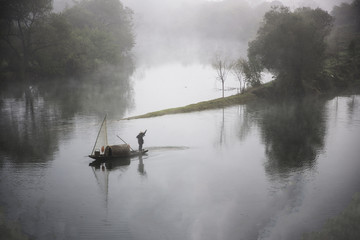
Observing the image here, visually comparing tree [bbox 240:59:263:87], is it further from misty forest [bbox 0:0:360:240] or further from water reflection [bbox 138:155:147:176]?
water reflection [bbox 138:155:147:176]

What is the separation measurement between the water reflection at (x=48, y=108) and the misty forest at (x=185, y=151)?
23 cm

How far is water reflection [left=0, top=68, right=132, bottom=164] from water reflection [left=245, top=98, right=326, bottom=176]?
20834 mm

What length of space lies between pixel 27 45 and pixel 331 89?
7290cm

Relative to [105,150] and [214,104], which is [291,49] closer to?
[214,104]

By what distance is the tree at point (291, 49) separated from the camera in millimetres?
65188

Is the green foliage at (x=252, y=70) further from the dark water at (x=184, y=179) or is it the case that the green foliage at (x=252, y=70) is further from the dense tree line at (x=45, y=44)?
the dense tree line at (x=45, y=44)

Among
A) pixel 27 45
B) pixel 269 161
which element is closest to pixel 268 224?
pixel 269 161

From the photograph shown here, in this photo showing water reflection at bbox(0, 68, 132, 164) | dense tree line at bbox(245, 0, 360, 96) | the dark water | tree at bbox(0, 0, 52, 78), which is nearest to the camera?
the dark water

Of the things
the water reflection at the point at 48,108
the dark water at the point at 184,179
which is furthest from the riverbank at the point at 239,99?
the dark water at the point at 184,179

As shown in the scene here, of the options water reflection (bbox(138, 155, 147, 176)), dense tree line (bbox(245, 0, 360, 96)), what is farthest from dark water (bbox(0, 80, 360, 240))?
dense tree line (bbox(245, 0, 360, 96))

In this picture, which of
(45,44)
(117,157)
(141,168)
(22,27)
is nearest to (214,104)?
(117,157)

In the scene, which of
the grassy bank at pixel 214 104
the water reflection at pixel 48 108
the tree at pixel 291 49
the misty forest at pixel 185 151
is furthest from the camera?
the tree at pixel 291 49

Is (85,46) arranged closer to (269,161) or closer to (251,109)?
(251,109)

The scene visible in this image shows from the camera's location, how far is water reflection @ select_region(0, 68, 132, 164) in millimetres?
35125
